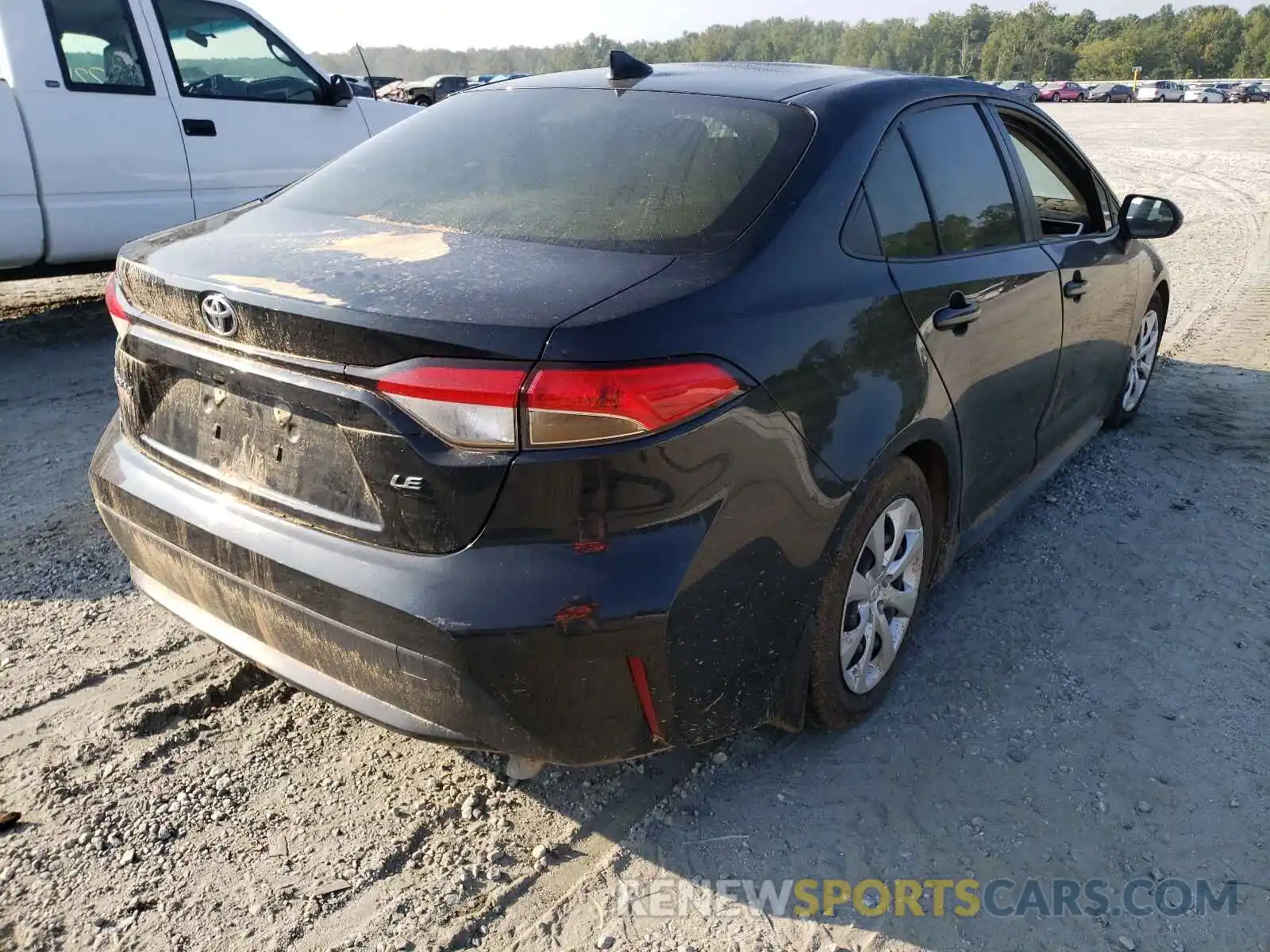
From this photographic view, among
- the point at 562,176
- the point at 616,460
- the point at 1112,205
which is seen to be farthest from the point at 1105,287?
the point at 616,460

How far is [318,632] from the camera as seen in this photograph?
215cm

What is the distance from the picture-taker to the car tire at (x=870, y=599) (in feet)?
8.15

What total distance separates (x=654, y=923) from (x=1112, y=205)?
3665 millimetres

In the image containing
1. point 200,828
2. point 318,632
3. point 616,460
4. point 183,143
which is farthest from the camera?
point 183,143

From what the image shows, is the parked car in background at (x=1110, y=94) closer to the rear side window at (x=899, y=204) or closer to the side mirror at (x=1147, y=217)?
the side mirror at (x=1147, y=217)

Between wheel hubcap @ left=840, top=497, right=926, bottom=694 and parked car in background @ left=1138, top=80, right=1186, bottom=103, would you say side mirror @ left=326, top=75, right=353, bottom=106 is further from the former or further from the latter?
parked car in background @ left=1138, top=80, right=1186, bottom=103

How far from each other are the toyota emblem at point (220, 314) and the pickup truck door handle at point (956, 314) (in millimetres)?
1788

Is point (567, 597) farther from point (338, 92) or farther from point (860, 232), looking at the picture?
point (338, 92)

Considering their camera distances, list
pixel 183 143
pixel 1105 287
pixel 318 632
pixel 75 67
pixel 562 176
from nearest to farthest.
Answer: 1. pixel 318 632
2. pixel 562 176
3. pixel 1105 287
4. pixel 75 67
5. pixel 183 143

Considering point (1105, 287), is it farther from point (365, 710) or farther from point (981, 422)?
point (365, 710)

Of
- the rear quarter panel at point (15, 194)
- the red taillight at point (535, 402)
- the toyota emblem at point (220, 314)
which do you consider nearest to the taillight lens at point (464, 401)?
the red taillight at point (535, 402)

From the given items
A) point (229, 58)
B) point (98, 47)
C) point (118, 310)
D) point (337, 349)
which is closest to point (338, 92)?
point (229, 58)

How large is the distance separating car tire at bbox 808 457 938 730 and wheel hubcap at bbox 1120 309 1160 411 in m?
2.52

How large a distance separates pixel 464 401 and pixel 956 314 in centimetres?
159
